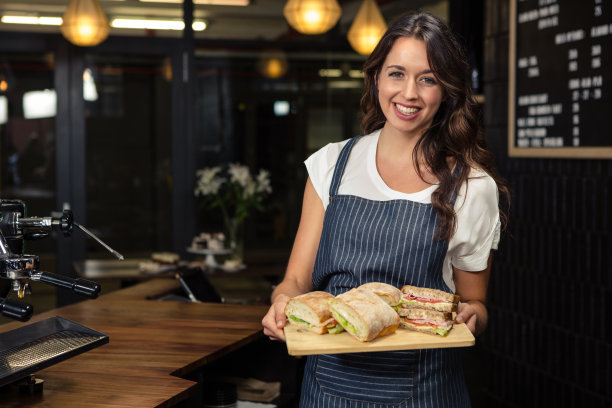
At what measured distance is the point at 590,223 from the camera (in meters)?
3.42

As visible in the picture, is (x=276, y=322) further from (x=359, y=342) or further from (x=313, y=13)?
(x=313, y=13)

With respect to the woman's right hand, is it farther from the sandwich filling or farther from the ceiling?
the ceiling

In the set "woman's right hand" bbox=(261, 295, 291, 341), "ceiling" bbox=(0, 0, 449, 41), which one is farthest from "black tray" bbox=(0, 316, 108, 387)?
A: "ceiling" bbox=(0, 0, 449, 41)

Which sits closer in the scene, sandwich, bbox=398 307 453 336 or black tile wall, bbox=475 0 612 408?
sandwich, bbox=398 307 453 336

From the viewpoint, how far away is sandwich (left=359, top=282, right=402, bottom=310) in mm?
1808

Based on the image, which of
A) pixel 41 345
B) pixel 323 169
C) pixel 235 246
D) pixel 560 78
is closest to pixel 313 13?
pixel 235 246

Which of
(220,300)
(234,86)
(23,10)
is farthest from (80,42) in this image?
(220,300)

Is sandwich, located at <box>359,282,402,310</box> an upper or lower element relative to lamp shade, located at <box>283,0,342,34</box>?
lower

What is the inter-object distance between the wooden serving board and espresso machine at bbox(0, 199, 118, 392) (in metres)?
0.44

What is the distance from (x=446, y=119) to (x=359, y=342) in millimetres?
666

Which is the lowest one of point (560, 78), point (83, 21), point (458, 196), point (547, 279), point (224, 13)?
point (547, 279)

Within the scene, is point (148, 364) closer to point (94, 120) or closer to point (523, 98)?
point (523, 98)

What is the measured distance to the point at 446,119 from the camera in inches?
79.0

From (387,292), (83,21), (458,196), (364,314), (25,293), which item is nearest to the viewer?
(364,314)
